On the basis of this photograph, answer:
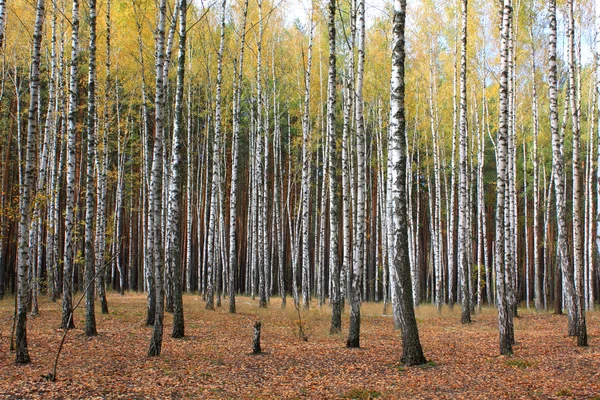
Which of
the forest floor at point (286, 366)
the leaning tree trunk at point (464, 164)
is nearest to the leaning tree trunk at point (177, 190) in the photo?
the forest floor at point (286, 366)

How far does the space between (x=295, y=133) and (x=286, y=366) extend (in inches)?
847

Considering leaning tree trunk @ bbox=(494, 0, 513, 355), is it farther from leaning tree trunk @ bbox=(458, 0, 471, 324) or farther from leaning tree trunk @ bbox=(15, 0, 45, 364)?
leaning tree trunk @ bbox=(15, 0, 45, 364)

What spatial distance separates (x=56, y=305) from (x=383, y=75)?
43.7 feet

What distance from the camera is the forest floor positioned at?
19.2 ft

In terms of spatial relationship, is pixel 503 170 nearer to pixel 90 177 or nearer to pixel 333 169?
pixel 333 169

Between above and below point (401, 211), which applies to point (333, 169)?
above

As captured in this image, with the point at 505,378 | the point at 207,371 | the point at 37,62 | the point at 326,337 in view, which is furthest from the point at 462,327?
the point at 37,62

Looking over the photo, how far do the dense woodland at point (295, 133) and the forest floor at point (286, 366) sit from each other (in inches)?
21.8

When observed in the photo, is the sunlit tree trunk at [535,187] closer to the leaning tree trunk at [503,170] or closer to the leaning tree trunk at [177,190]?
the leaning tree trunk at [503,170]

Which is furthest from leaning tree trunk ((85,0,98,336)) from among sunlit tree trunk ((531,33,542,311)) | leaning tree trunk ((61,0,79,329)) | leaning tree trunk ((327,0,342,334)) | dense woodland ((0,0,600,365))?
sunlit tree trunk ((531,33,542,311))

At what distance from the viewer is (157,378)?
6.32 metres

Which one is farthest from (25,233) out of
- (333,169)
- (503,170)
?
(503,170)

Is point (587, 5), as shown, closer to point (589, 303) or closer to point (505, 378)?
point (589, 303)

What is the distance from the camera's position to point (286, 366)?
7.36 meters
